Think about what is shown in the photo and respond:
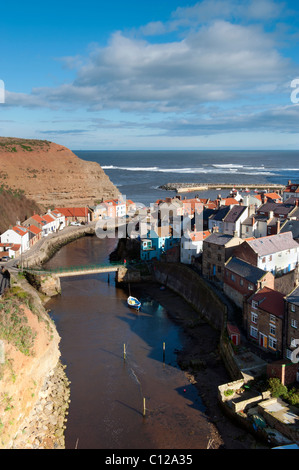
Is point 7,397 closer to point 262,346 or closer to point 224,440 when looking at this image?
point 224,440

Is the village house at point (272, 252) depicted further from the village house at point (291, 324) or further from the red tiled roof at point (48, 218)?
the red tiled roof at point (48, 218)

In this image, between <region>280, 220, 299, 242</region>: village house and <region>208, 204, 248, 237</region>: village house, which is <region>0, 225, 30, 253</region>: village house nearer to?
<region>208, 204, 248, 237</region>: village house

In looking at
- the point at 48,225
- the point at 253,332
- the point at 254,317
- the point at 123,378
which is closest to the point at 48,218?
the point at 48,225

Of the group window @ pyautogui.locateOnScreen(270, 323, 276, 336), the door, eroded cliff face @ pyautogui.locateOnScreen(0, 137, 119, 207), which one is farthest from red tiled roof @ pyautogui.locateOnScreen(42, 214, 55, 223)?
window @ pyautogui.locateOnScreen(270, 323, 276, 336)

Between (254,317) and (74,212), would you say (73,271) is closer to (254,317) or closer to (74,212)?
(254,317)
